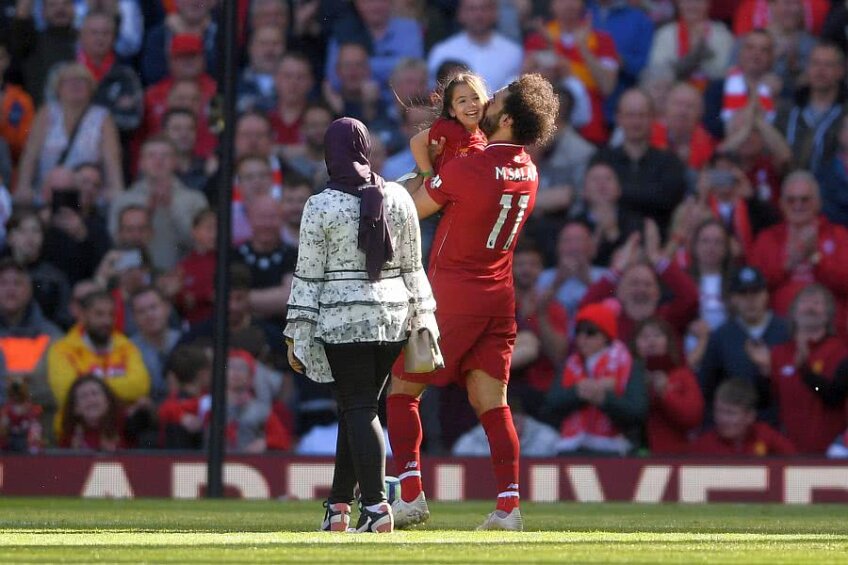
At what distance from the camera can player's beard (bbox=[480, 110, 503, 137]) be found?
26.0 feet

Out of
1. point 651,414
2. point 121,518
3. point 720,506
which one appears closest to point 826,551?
point 121,518

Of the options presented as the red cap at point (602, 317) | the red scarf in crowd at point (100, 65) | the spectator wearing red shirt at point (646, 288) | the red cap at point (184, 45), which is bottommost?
the red cap at point (602, 317)

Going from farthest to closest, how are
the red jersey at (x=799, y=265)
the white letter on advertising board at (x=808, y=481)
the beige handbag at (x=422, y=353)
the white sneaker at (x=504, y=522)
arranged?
1. the red jersey at (x=799, y=265)
2. the white letter on advertising board at (x=808, y=481)
3. the white sneaker at (x=504, y=522)
4. the beige handbag at (x=422, y=353)

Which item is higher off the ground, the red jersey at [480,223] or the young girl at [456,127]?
the young girl at [456,127]

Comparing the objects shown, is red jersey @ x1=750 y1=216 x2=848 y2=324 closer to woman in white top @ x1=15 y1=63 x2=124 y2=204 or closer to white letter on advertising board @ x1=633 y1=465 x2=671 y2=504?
white letter on advertising board @ x1=633 y1=465 x2=671 y2=504

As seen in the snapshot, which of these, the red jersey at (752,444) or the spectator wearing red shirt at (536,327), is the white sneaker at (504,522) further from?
the red jersey at (752,444)

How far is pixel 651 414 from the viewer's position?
12.3 meters

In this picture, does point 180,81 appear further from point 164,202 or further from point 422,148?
point 422,148

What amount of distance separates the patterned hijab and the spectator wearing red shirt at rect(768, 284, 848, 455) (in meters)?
5.88

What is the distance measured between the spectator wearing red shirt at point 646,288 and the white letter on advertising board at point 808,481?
4.39 ft

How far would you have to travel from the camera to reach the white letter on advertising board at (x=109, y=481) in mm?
12250

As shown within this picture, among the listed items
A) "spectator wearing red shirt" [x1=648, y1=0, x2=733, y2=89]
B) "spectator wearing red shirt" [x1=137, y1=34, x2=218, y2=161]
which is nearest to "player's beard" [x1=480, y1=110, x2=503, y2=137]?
"spectator wearing red shirt" [x1=648, y1=0, x2=733, y2=89]

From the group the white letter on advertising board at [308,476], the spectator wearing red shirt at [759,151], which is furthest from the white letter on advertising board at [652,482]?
the spectator wearing red shirt at [759,151]

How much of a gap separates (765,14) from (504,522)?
7041mm
